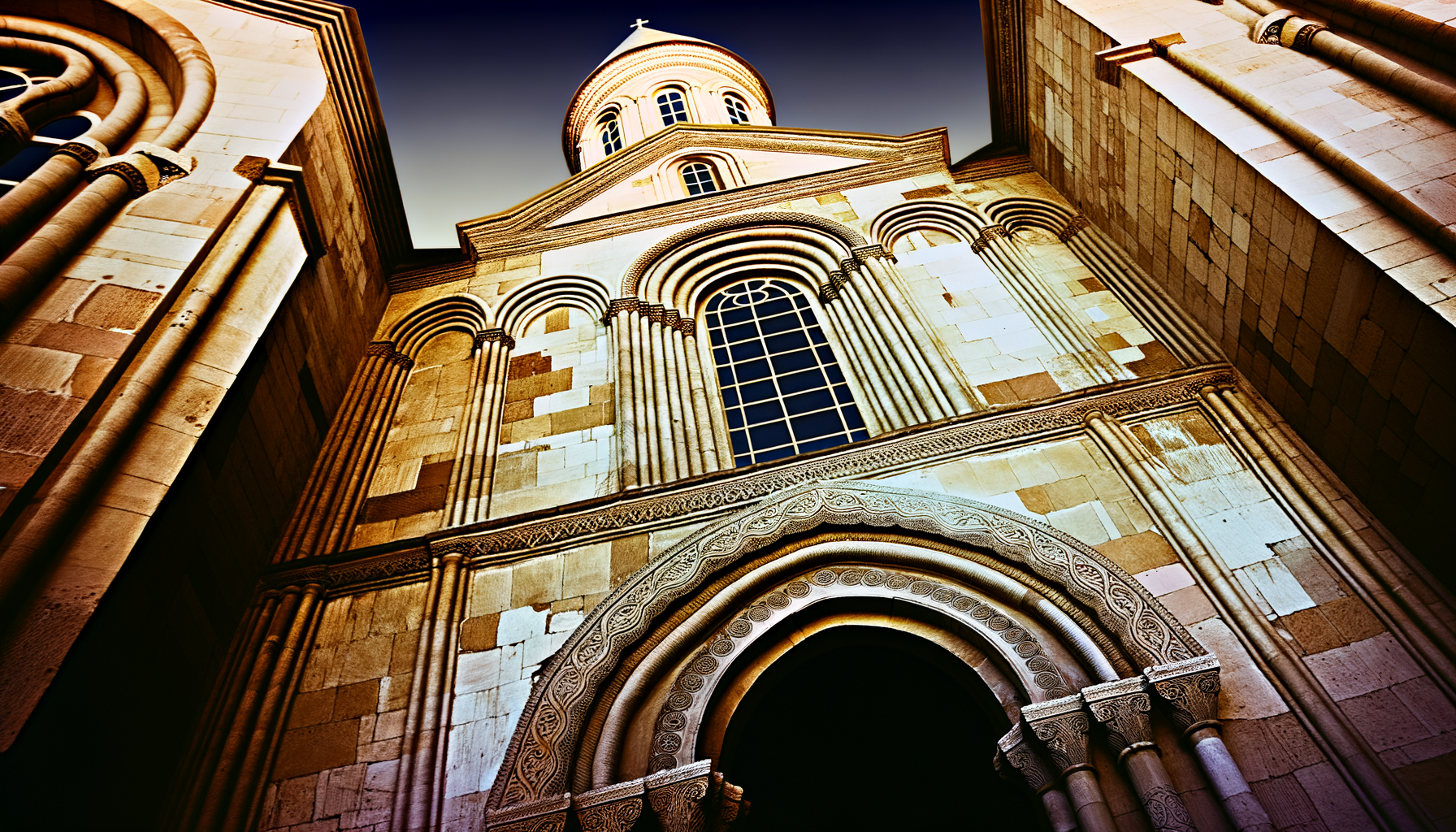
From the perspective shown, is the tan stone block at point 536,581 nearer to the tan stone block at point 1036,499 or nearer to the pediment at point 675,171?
the tan stone block at point 1036,499

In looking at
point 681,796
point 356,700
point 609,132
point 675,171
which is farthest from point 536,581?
point 609,132

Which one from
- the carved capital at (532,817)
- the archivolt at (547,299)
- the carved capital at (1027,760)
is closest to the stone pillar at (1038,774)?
the carved capital at (1027,760)

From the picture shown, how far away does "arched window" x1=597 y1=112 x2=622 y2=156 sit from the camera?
20.1m

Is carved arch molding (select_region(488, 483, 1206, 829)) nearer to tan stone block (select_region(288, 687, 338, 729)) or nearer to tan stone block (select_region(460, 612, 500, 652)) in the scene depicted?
tan stone block (select_region(460, 612, 500, 652))

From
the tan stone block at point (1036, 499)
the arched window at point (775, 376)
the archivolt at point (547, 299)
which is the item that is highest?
the archivolt at point (547, 299)

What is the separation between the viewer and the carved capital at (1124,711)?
4.92m

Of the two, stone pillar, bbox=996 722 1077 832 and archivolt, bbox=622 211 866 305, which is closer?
stone pillar, bbox=996 722 1077 832

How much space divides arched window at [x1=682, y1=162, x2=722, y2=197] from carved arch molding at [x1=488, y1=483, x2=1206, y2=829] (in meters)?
7.24

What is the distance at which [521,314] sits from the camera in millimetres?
10242

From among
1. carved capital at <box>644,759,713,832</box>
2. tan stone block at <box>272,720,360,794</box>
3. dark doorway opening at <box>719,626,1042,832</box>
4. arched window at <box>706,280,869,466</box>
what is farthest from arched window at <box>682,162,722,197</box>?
carved capital at <box>644,759,713,832</box>

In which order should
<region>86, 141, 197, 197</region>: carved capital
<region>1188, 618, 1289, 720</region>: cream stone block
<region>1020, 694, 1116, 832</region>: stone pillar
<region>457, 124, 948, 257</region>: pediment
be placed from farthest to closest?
1. <region>457, 124, 948, 257</region>: pediment
2. <region>86, 141, 197, 197</region>: carved capital
3. <region>1188, 618, 1289, 720</region>: cream stone block
4. <region>1020, 694, 1116, 832</region>: stone pillar

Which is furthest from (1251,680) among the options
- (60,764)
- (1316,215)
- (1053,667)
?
(60,764)

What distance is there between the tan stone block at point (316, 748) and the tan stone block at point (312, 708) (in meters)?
0.05

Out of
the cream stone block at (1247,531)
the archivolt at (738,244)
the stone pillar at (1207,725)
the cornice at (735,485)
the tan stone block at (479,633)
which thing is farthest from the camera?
the archivolt at (738,244)
